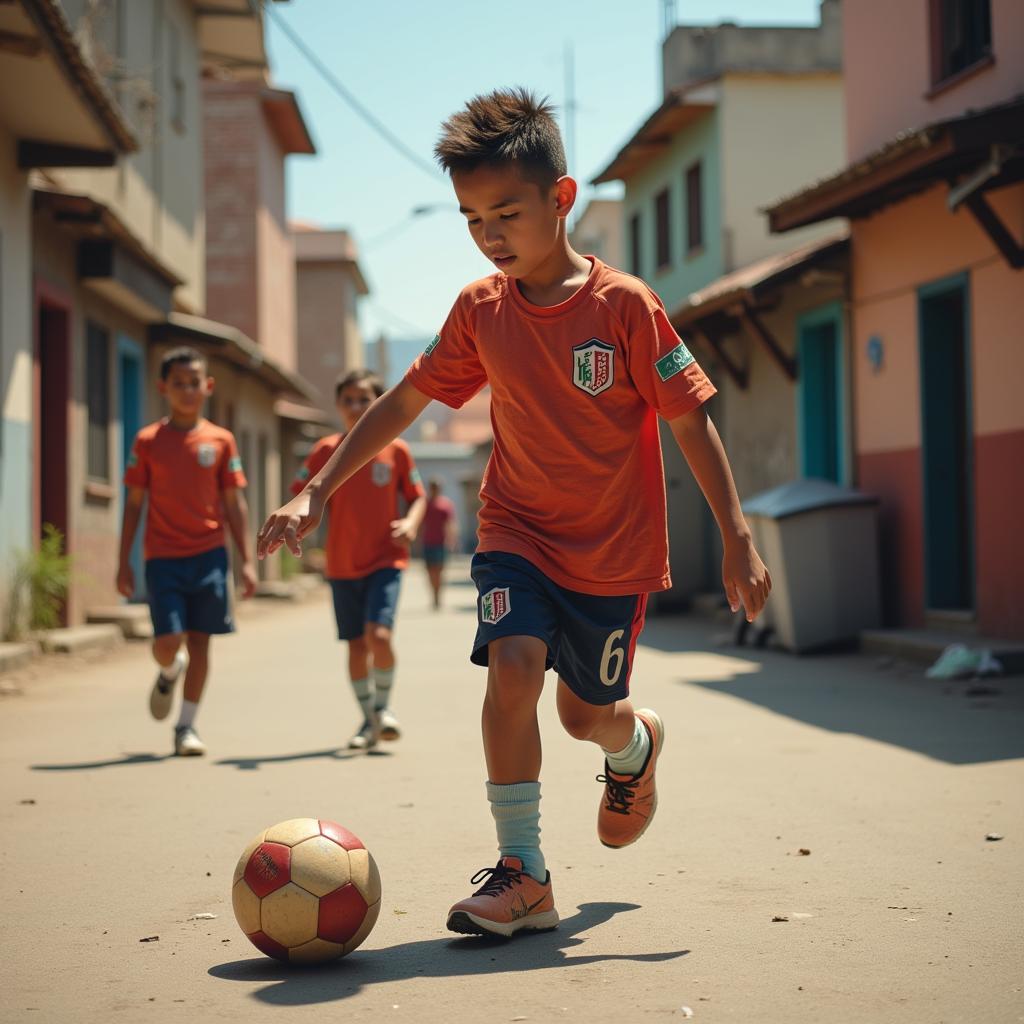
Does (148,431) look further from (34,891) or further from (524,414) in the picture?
(524,414)

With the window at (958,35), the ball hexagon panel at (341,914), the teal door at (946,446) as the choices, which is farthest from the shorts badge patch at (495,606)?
the window at (958,35)

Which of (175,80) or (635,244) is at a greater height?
(175,80)

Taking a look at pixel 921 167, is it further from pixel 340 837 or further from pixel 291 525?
pixel 340 837

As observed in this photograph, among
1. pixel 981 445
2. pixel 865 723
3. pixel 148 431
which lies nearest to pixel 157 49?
pixel 981 445

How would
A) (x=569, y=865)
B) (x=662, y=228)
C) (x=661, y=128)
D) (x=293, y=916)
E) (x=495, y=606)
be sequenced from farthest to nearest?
(x=662, y=228) → (x=661, y=128) → (x=569, y=865) → (x=495, y=606) → (x=293, y=916)

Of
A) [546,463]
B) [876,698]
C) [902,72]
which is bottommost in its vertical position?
[876,698]

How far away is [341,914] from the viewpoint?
4031 mm

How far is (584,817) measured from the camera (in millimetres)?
6211

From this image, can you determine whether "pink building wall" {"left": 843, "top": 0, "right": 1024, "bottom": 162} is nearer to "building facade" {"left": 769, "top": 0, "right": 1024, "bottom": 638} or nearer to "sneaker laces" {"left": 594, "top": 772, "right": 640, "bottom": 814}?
"building facade" {"left": 769, "top": 0, "right": 1024, "bottom": 638}

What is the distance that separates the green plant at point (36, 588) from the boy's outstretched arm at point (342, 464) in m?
10.0

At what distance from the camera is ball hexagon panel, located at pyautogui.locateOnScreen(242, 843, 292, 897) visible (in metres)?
4.03

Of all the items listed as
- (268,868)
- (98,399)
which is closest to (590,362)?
(268,868)

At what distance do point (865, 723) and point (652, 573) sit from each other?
16.3ft

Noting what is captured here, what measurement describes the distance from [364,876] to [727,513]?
4.46ft
